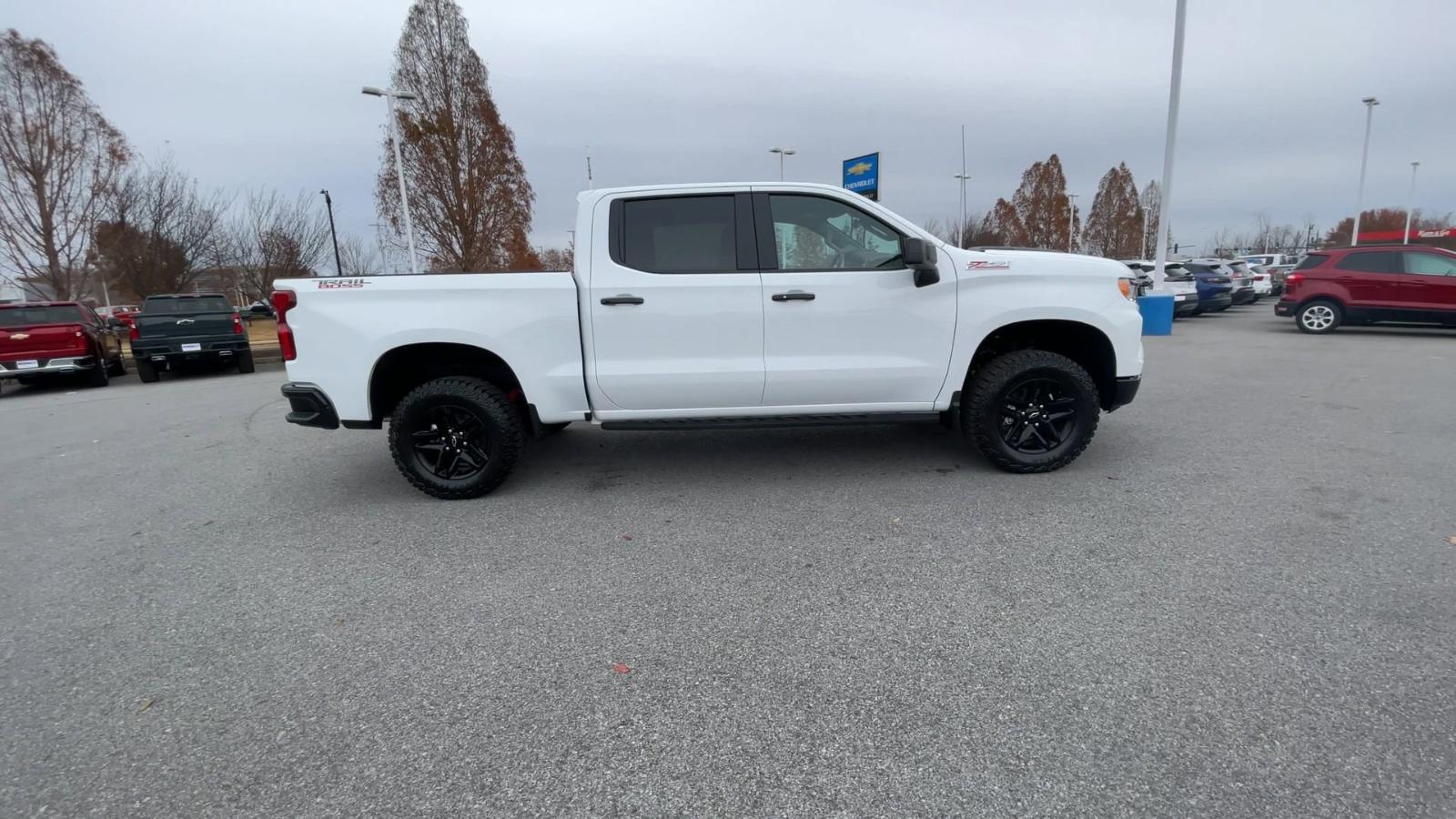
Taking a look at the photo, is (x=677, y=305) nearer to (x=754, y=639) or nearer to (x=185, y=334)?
(x=754, y=639)

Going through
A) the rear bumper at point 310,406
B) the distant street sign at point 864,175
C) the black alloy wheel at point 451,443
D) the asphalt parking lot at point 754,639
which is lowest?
the asphalt parking lot at point 754,639

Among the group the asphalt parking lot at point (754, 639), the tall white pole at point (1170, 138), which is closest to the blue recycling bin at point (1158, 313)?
the tall white pole at point (1170, 138)

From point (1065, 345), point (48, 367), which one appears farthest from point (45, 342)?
point (1065, 345)

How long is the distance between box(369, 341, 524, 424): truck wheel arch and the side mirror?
8.46 feet

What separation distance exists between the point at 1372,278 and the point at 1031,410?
1333 centimetres

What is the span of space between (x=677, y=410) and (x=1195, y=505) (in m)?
A: 3.19

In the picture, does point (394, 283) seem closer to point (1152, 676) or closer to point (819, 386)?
point (819, 386)

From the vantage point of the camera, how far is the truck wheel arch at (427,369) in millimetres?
4531

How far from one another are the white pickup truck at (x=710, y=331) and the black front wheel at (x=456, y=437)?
1 cm

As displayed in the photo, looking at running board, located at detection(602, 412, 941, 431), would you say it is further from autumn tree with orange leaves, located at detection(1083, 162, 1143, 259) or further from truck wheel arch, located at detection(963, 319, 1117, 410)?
autumn tree with orange leaves, located at detection(1083, 162, 1143, 259)

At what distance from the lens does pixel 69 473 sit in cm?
577

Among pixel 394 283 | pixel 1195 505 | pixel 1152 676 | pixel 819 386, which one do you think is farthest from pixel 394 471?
pixel 1195 505

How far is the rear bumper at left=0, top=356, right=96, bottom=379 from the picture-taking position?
10.9 m

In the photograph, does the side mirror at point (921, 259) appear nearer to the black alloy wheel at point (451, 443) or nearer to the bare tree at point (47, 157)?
the black alloy wheel at point (451, 443)
